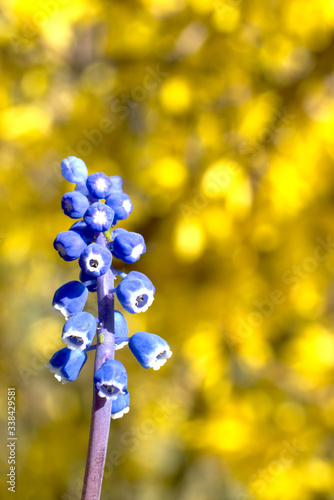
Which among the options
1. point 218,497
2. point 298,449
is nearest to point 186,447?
point 298,449

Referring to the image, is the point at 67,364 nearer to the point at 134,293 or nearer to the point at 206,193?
the point at 134,293

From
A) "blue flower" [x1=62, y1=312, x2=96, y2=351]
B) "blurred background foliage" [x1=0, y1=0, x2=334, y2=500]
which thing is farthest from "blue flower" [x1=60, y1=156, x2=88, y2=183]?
"blurred background foliage" [x1=0, y1=0, x2=334, y2=500]

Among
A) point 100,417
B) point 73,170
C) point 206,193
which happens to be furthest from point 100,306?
point 206,193

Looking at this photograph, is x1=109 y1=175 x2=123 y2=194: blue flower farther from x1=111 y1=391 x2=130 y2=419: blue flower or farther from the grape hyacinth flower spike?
x1=111 y1=391 x2=130 y2=419: blue flower

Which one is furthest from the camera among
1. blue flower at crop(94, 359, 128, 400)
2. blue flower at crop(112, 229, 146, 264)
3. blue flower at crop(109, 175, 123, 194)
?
blue flower at crop(109, 175, 123, 194)

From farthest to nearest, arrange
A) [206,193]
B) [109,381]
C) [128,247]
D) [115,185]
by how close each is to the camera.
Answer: [206,193]
[115,185]
[128,247]
[109,381]

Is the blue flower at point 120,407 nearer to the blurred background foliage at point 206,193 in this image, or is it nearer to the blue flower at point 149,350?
the blue flower at point 149,350
